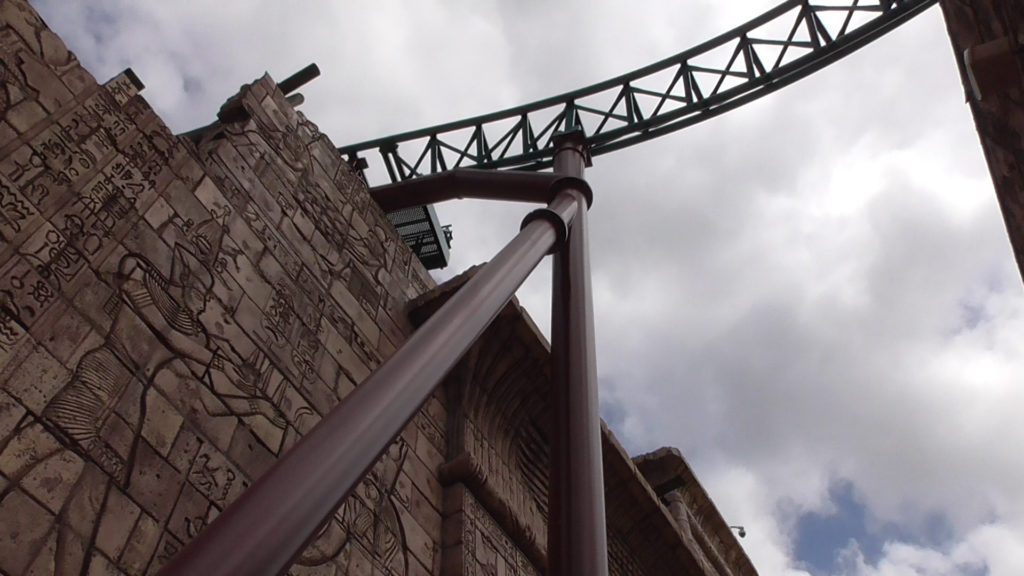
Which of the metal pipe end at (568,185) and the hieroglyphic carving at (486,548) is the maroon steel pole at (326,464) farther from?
the metal pipe end at (568,185)

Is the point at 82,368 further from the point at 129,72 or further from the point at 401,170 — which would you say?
the point at 401,170

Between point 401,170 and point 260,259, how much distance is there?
20.6 ft

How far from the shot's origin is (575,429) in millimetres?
5832

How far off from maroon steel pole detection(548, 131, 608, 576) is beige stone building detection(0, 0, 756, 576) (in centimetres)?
60

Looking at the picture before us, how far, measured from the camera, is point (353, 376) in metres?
6.09

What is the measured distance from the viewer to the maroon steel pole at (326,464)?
238cm

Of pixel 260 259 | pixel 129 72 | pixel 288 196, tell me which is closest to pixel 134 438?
pixel 260 259

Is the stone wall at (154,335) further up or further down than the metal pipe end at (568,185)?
further down

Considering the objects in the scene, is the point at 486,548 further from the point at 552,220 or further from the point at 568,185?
the point at 568,185

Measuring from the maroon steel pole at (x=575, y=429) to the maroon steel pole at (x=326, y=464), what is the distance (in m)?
1.46

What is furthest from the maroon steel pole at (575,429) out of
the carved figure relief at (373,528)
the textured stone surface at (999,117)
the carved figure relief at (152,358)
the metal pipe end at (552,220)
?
the textured stone surface at (999,117)

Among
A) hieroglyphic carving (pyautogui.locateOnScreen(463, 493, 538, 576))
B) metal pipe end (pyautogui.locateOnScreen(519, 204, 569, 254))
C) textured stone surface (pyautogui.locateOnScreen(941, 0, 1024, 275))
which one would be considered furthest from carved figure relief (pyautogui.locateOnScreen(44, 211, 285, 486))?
textured stone surface (pyautogui.locateOnScreen(941, 0, 1024, 275))

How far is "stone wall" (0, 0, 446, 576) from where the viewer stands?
3.67m

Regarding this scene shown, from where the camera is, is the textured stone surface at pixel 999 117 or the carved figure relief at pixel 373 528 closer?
the textured stone surface at pixel 999 117
